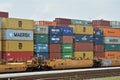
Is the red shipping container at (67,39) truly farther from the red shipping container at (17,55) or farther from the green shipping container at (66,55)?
the red shipping container at (17,55)

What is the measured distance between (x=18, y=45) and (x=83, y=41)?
350 inches

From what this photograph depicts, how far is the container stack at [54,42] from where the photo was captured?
104ft

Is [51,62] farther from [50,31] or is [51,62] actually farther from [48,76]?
[48,76]

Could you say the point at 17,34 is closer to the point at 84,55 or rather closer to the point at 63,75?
the point at 84,55

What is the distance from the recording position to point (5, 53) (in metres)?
28.1

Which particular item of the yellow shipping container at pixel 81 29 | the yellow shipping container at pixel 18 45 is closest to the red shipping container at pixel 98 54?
the yellow shipping container at pixel 81 29

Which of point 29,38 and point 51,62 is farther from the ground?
point 29,38

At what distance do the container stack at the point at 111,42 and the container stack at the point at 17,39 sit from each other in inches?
450

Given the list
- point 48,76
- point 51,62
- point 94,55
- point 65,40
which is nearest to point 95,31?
point 94,55

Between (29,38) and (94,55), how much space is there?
10.2 metres

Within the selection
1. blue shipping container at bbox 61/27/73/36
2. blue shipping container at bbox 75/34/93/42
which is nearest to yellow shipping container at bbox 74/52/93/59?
blue shipping container at bbox 75/34/93/42

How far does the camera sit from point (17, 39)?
28844 millimetres

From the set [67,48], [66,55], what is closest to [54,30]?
[67,48]

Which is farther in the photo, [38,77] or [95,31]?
[95,31]
